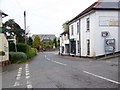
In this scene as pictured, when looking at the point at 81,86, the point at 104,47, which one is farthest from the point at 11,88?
the point at 104,47

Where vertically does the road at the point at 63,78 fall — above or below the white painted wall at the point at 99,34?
below

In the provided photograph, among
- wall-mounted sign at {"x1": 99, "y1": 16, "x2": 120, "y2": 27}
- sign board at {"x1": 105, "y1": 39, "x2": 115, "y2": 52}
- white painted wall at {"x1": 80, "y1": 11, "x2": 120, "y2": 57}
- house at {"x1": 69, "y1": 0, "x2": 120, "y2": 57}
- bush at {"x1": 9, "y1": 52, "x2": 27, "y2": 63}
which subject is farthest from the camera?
wall-mounted sign at {"x1": 99, "y1": 16, "x2": 120, "y2": 27}

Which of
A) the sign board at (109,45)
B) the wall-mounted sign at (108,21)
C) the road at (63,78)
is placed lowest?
the road at (63,78)

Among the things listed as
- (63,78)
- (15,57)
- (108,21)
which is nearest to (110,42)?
(108,21)

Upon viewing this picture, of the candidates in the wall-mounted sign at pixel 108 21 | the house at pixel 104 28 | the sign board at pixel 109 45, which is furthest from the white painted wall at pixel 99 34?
the sign board at pixel 109 45

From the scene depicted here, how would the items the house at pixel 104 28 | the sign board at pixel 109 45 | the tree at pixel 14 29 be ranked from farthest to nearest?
the tree at pixel 14 29, the house at pixel 104 28, the sign board at pixel 109 45

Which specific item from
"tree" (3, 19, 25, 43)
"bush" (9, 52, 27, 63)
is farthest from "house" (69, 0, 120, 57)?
"tree" (3, 19, 25, 43)

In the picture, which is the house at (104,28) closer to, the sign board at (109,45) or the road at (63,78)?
the sign board at (109,45)

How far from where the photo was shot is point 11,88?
38.5ft

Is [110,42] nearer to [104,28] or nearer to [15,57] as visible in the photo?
[104,28]

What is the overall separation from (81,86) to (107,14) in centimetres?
2910

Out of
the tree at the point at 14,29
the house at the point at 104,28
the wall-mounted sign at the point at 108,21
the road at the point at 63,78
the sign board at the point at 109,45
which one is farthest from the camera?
the tree at the point at 14,29

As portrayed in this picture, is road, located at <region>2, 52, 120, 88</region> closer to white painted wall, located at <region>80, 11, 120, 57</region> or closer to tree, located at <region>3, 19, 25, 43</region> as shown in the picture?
white painted wall, located at <region>80, 11, 120, 57</region>

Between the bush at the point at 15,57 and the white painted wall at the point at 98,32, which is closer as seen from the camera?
the bush at the point at 15,57
